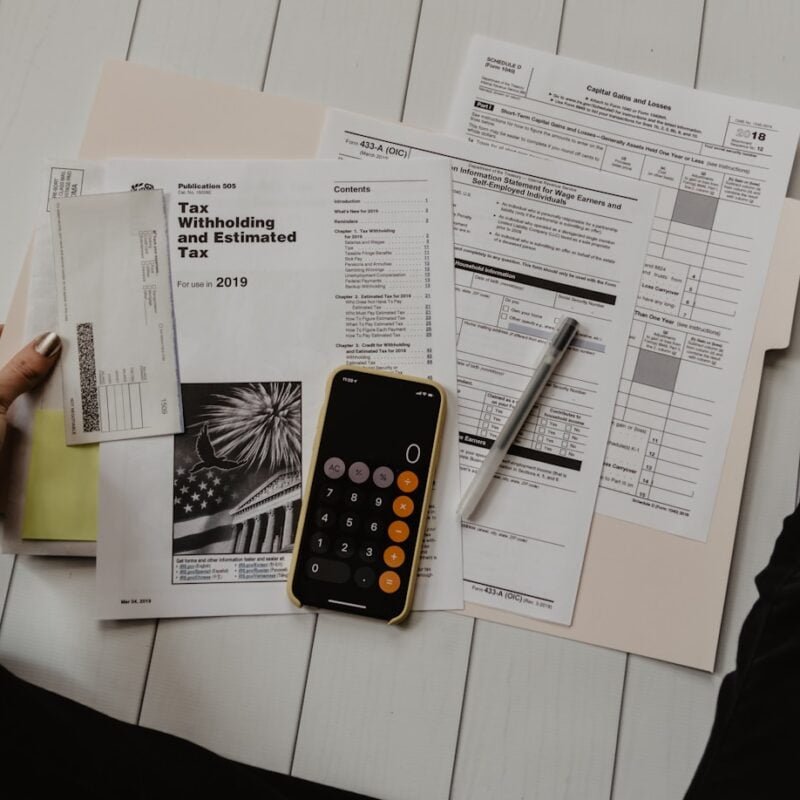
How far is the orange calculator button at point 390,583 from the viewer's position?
0.51m

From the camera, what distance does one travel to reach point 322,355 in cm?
53

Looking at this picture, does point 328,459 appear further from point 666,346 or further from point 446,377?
point 666,346

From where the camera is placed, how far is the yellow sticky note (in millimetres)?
519

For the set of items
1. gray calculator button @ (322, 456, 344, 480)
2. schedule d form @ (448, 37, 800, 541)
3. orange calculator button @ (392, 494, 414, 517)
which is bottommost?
orange calculator button @ (392, 494, 414, 517)

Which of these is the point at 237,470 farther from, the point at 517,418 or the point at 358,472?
the point at 517,418

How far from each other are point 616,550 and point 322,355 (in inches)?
9.5

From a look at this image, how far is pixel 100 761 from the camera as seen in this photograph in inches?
18.9

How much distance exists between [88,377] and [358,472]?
20cm

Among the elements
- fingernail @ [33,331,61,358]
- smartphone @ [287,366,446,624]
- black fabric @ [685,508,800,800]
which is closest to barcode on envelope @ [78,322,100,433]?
fingernail @ [33,331,61,358]

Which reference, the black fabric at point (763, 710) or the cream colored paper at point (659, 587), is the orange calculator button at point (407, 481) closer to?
the cream colored paper at point (659, 587)

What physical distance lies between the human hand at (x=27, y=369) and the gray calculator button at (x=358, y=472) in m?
0.22

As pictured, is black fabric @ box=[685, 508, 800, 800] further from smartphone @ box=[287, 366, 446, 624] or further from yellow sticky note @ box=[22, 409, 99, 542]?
yellow sticky note @ box=[22, 409, 99, 542]

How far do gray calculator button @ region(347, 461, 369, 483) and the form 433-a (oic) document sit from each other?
0.03 meters

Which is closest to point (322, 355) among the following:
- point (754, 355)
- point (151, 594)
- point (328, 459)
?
point (328, 459)
